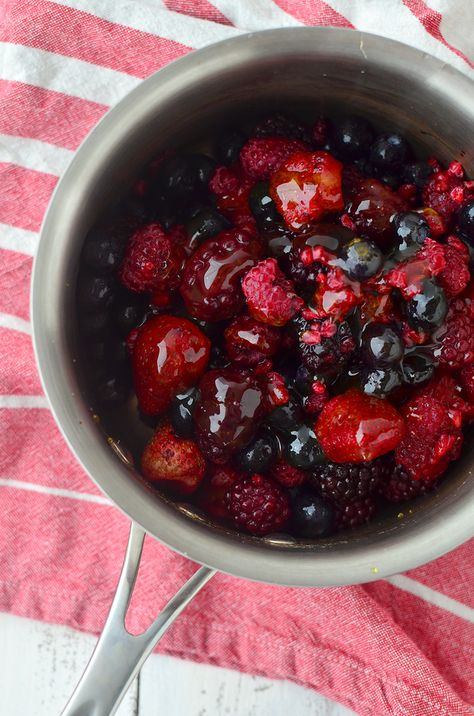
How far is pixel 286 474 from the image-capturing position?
1.04 m

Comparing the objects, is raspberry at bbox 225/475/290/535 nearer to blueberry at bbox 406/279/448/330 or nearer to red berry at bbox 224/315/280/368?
red berry at bbox 224/315/280/368

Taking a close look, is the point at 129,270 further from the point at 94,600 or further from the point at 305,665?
the point at 305,665

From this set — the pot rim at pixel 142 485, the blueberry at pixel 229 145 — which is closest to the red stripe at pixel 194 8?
the blueberry at pixel 229 145

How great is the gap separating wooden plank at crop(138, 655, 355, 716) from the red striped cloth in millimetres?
38

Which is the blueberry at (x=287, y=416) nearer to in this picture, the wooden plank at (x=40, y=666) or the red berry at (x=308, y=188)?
the red berry at (x=308, y=188)

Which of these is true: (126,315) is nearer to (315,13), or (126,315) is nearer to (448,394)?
(448,394)

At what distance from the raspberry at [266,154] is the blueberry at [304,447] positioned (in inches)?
14.6

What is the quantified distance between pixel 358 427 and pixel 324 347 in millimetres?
116

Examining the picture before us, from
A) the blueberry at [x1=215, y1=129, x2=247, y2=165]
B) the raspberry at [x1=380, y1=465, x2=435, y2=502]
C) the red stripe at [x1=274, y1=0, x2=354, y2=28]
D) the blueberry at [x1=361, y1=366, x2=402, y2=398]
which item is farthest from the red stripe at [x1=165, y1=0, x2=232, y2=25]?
the raspberry at [x1=380, y1=465, x2=435, y2=502]

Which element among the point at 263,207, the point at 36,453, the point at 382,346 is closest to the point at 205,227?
the point at 263,207

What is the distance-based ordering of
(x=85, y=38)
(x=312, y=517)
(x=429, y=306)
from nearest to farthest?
(x=429, y=306), (x=312, y=517), (x=85, y=38)

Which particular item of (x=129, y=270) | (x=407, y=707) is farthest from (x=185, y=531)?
(x=407, y=707)

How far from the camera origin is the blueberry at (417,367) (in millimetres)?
979

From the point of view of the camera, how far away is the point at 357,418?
0.95 meters
